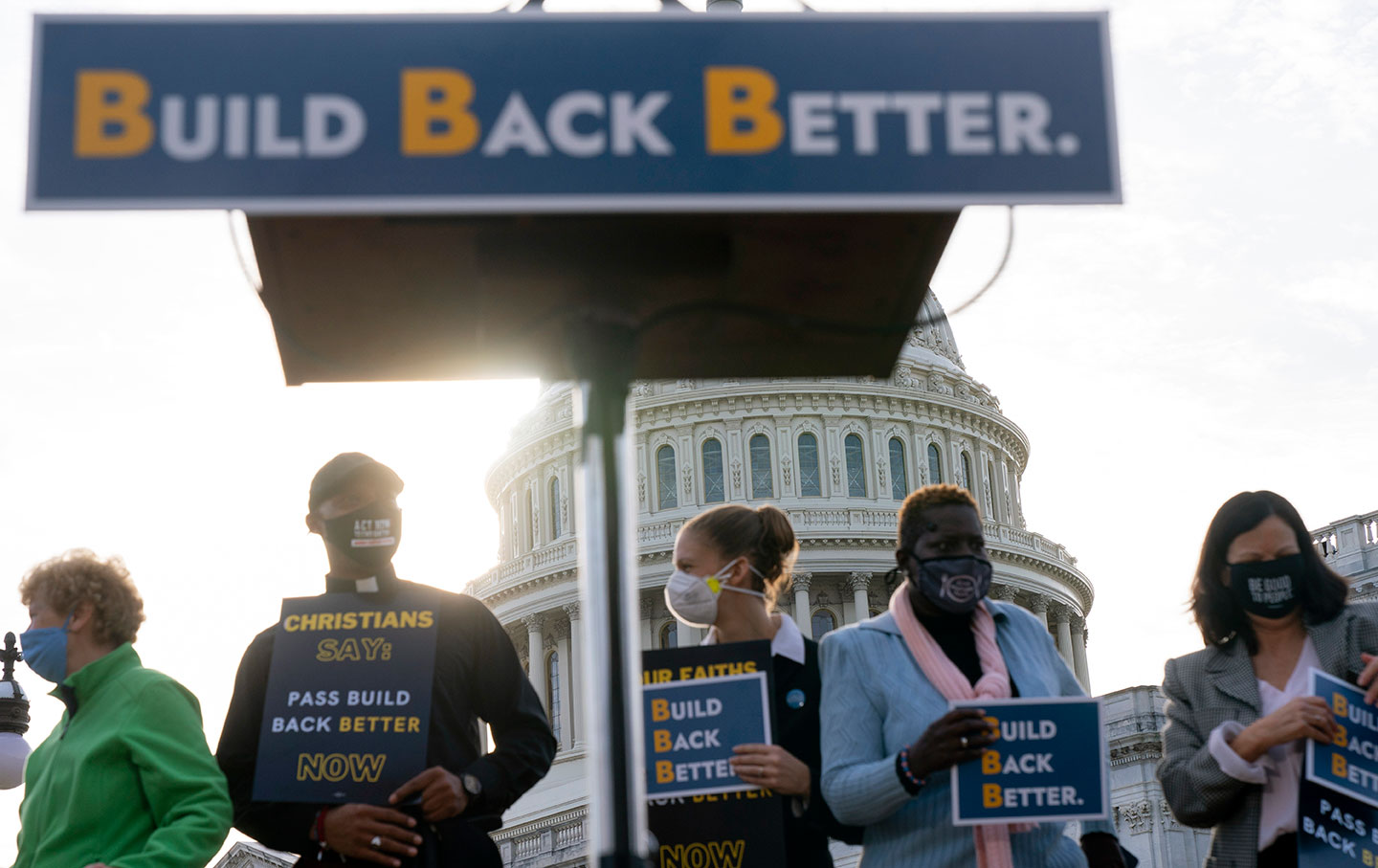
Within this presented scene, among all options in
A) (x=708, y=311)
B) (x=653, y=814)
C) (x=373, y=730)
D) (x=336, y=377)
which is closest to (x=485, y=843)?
(x=373, y=730)

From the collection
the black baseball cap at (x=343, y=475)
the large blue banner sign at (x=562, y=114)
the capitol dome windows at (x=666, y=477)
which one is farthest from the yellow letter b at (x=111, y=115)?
the capitol dome windows at (x=666, y=477)

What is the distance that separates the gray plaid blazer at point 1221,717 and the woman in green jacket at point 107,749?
2.31m

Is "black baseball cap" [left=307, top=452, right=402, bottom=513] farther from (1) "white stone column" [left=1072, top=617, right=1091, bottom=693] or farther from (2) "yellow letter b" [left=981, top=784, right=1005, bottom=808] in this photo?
(1) "white stone column" [left=1072, top=617, right=1091, bottom=693]

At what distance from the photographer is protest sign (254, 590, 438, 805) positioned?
380cm

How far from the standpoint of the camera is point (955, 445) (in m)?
66.8

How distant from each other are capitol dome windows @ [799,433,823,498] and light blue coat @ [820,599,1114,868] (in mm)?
60434

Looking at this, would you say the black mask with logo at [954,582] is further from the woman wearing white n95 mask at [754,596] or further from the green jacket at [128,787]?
the green jacket at [128,787]

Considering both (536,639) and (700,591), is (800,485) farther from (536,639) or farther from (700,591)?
(700,591)

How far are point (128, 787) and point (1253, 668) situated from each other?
2735 mm

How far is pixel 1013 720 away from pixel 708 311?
185cm

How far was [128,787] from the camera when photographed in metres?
3.97

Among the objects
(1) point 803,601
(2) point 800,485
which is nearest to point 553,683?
(1) point 803,601

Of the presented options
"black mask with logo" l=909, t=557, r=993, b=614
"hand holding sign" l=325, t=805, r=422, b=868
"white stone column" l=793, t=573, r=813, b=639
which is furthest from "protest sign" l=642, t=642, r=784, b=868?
"white stone column" l=793, t=573, r=813, b=639

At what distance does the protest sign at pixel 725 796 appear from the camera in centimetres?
446
